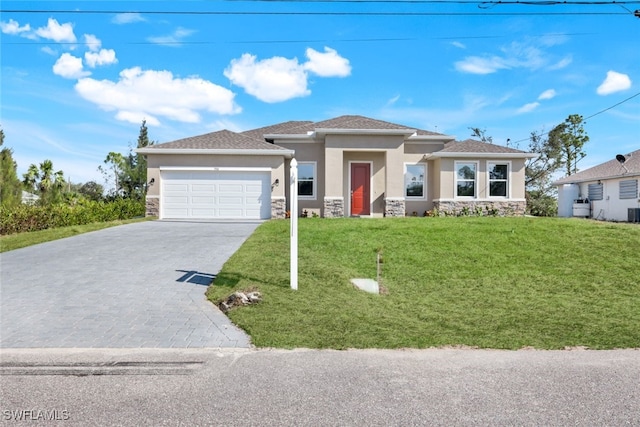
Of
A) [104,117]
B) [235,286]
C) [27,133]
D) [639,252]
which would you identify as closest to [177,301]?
[235,286]

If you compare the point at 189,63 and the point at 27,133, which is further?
the point at 27,133

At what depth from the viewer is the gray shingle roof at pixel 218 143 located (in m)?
17.6

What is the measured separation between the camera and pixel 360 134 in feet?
59.0

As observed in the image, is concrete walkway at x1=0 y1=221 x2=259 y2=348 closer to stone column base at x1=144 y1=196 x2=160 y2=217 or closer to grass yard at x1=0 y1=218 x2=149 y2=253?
grass yard at x1=0 y1=218 x2=149 y2=253

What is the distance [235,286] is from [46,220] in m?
13.0

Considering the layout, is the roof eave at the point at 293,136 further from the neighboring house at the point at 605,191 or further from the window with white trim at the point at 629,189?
the window with white trim at the point at 629,189

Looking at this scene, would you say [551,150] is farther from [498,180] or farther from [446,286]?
[446,286]

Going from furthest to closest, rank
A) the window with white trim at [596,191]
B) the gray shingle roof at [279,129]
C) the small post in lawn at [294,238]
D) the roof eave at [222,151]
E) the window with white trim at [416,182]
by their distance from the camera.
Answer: the window with white trim at [596,191]
the gray shingle roof at [279,129]
the window with white trim at [416,182]
the roof eave at [222,151]
the small post in lawn at [294,238]

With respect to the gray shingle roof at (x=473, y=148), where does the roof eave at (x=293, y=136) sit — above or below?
Result: above

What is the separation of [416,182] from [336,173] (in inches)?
180

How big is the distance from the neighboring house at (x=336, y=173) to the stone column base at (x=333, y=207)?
0.05m

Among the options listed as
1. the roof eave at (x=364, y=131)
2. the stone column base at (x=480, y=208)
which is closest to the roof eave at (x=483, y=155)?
the roof eave at (x=364, y=131)

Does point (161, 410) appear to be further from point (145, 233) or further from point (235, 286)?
point (145, 233)

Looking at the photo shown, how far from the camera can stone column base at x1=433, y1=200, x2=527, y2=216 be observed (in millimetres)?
18828
